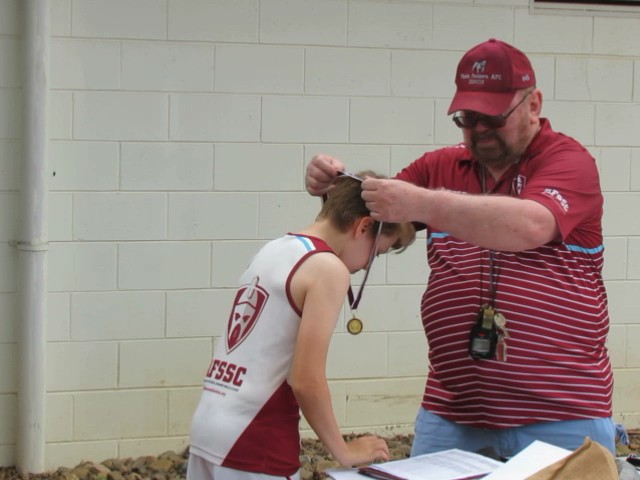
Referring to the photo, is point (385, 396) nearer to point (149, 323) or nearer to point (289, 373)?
point (149, 323)

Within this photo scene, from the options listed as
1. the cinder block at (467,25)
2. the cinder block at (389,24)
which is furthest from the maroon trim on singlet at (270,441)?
the cinder block at (467,25)

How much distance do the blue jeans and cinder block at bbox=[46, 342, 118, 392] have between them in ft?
7.69

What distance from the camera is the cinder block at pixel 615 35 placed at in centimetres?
528

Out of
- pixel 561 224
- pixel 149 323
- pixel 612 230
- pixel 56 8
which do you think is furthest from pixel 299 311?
pixel 612 230

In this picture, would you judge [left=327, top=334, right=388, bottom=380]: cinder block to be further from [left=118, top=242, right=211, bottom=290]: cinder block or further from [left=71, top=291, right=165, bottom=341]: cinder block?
[left=71, top=291, right=165, bottom=341]: cinder block

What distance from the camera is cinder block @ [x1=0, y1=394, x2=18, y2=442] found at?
480 centimetres

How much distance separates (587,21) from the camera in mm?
5266

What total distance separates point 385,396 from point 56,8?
2.49 meters

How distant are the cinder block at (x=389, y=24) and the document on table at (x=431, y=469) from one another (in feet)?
9.75

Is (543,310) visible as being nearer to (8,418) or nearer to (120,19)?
(120,19)

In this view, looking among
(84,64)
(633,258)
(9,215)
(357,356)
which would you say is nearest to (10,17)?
(84,64)

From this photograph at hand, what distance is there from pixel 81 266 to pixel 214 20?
133 centimetres

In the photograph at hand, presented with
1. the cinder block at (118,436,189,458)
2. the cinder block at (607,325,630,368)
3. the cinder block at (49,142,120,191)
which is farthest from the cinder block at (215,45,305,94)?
the cinder block at (607,325,630,368)

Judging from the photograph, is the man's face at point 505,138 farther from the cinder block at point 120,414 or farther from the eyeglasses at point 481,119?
the cinder block at point 120,414
